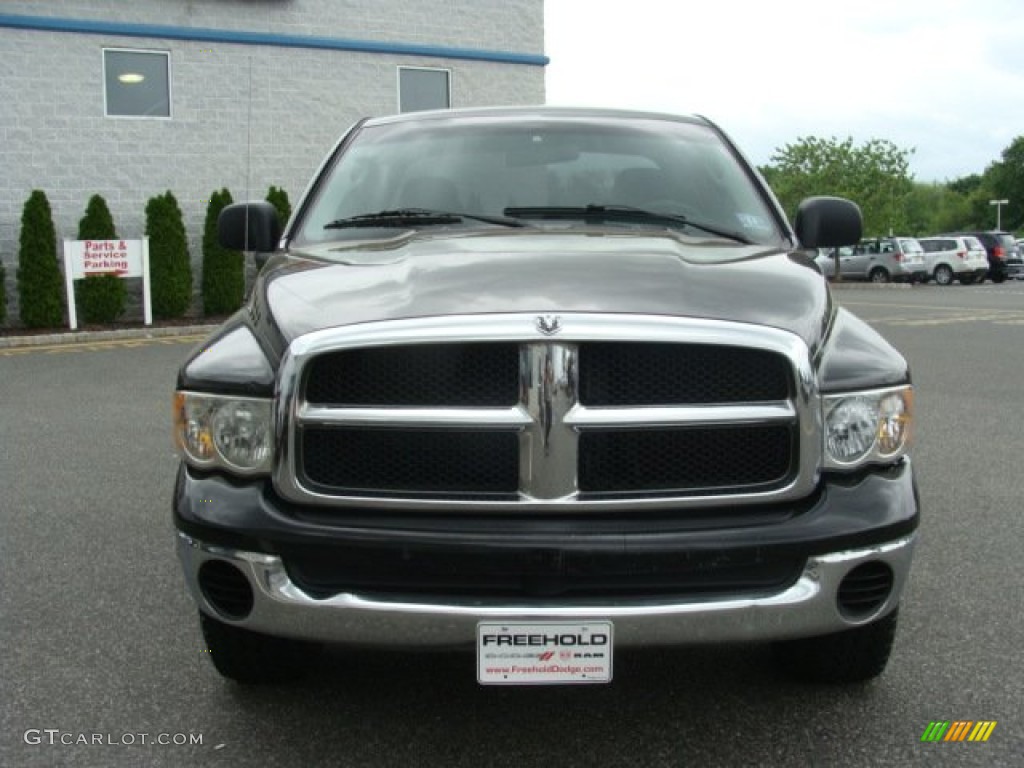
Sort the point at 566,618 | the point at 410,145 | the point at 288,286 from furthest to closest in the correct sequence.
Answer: the point at 410,145, the point at 288,286, the point at 566,618

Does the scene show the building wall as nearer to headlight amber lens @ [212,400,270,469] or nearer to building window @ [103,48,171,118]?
building window @ [103,48,171,118]

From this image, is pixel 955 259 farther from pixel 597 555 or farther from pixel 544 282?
pixel 597 555

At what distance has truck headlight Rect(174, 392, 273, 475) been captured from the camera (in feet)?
9.18

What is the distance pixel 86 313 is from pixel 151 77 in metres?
4.31

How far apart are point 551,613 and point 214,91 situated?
60.1ft

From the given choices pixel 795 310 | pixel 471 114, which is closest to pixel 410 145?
pixel 471 114

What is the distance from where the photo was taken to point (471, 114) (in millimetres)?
4648

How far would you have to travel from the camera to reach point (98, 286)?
17.7 meters

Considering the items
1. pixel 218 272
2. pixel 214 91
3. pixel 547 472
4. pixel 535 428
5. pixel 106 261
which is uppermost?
pixel 214 91

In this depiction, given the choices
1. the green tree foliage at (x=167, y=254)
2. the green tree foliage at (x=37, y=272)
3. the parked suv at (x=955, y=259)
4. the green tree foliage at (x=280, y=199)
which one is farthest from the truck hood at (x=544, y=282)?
the parked suv at (x=955, y=259)

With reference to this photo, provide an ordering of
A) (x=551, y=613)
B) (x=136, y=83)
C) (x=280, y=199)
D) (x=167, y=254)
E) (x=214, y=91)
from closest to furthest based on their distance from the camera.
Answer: (x=551, y=613) < (x=167, y=254) < (x=136, y=83) < (x=280, y=199) < (x=214, y=91)

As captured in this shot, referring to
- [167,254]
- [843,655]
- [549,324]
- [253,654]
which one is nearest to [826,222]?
[843,655]

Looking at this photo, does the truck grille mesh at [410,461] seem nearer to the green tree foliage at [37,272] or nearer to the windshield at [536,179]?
the windshield at [536,179]

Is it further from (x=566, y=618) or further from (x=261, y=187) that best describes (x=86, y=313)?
(x=566, y=618)
